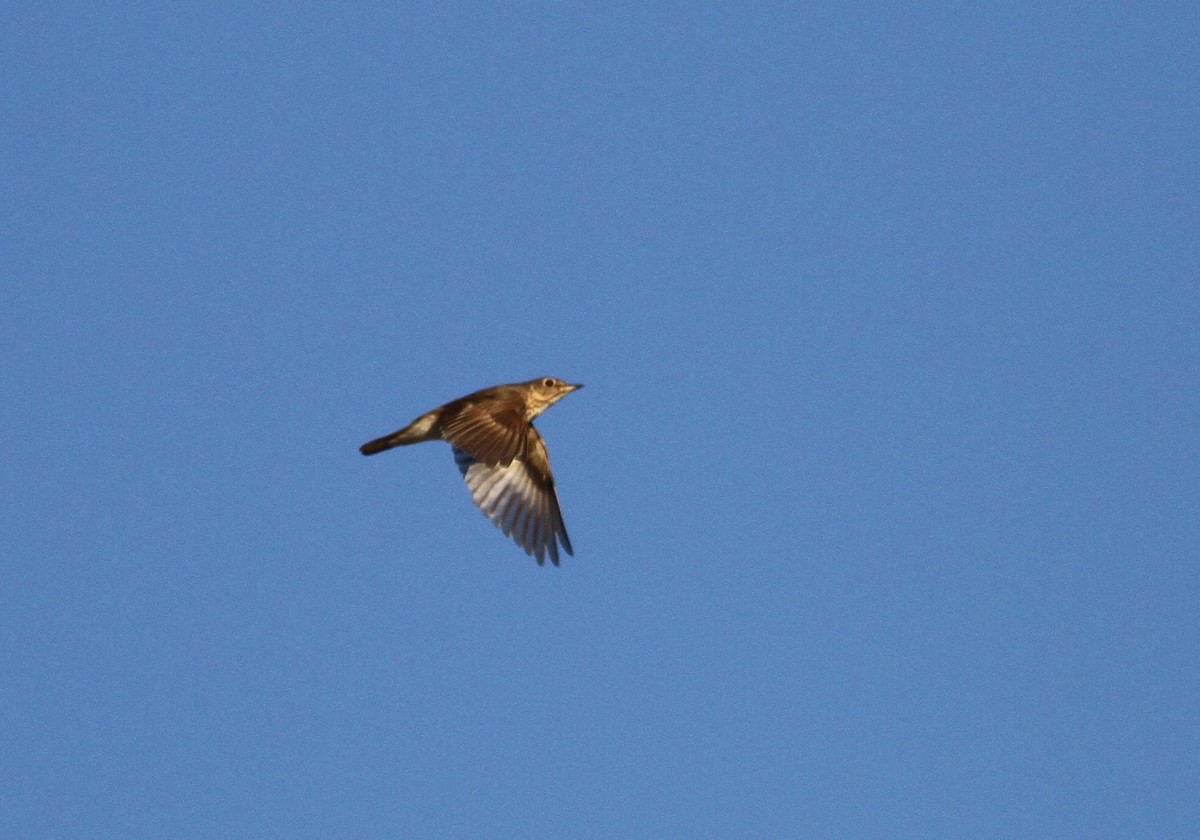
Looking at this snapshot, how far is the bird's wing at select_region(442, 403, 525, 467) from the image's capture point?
20875 mm

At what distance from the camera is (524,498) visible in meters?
23.3

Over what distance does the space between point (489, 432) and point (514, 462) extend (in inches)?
80.1

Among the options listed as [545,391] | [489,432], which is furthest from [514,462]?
[489,432]

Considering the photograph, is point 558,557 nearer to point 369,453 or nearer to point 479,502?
point 479,502

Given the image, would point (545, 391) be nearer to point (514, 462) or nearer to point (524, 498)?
point (514, 462)

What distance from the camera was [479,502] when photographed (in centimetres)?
2292

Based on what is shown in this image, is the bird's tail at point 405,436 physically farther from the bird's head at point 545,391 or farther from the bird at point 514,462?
the bird's head at point 545,391

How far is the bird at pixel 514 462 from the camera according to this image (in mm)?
21719

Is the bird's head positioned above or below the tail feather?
above

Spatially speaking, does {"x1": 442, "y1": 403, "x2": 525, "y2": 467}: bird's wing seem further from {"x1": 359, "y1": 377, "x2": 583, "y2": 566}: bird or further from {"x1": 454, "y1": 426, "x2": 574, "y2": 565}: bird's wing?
{"x1": 454, "y1": 426, "x2": 574, "y2": 565}: bird's wing

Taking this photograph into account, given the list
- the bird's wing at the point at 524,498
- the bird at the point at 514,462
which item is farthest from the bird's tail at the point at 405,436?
the bird's wing at the point at 524,498

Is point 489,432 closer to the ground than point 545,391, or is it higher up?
closer to the ground

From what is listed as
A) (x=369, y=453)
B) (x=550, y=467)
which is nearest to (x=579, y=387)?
(x=550, y=467)

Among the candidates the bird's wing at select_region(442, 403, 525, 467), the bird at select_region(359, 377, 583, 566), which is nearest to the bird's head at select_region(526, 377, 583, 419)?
the bird at select_region(359, 377, 583, 566)
